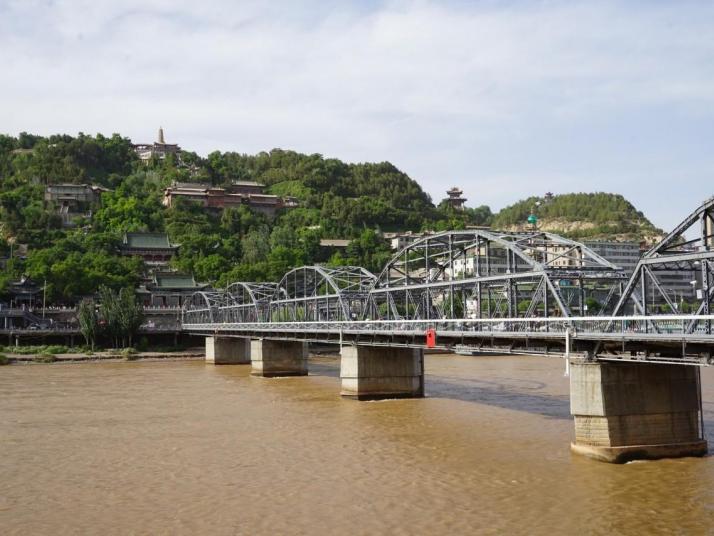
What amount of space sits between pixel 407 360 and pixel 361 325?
3460 mm

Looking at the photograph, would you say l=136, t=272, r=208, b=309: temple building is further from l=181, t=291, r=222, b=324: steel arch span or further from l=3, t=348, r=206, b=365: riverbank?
l=3, t=348, r=206, b=365: riverbank

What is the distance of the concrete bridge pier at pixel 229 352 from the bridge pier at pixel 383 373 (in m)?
38.9

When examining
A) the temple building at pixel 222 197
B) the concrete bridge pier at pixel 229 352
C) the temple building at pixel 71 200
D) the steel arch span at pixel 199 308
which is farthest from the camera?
the temple building at pixel 222 197

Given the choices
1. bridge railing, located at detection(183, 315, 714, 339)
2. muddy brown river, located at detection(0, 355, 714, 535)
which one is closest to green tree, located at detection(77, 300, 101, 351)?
bridge railing, located at detection(183, 315, 714, 339)

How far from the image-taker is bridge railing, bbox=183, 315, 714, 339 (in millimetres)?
24203

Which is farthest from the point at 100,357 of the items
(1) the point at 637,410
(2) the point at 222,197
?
(2) the point at 222,197

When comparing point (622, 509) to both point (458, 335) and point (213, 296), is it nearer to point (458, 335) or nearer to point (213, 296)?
point (458, 335)

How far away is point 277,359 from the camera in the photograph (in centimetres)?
6694

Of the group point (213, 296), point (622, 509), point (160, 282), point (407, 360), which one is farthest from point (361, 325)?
point (160, 282)

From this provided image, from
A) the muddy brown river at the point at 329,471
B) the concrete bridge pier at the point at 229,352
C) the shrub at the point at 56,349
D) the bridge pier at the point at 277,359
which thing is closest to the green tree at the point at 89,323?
the shrub at the point at 56,349

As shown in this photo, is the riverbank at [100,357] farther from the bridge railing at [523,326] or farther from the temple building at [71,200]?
the temple building at [71,200]

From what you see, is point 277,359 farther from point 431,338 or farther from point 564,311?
point 564,311

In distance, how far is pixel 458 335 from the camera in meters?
35.1

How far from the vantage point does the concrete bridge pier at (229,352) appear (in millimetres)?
84188
